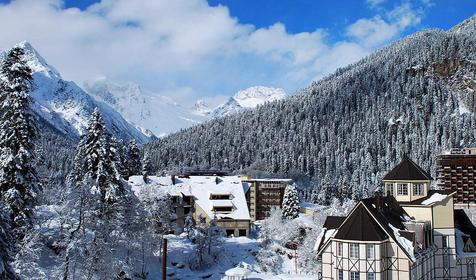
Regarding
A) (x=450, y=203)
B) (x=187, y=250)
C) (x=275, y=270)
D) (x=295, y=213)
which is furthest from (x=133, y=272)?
(x=295, y=213)

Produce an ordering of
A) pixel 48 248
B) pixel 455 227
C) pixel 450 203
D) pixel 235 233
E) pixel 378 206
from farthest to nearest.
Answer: pixel 235 233 → pixel 455 227 → pixel 450 203 → pixel 48 248 → pixel 378 206

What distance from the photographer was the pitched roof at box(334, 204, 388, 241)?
152ft

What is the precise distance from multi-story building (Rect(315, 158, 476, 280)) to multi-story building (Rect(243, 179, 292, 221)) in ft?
186

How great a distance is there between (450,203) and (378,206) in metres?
12.7

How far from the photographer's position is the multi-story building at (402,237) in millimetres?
46438

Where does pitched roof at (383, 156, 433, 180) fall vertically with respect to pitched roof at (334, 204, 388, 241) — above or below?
above

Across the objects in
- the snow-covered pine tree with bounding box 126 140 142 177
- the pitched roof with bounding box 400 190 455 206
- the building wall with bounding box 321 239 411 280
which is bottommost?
the building wall with bounding box 321 239 411 280

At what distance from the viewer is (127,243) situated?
205 feet

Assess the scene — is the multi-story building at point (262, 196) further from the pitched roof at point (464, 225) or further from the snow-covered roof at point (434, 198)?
the snow-covered roof at point (434, 198)

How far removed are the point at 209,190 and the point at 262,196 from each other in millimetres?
19734

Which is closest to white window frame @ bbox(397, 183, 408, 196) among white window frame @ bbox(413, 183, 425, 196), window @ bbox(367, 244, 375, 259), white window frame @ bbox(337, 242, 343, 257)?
white window frame @ bbox(413, 183, 425, 196)

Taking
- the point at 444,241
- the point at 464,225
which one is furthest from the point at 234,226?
the point at 444,241

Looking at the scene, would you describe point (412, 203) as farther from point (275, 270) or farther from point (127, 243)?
point (127, 243)

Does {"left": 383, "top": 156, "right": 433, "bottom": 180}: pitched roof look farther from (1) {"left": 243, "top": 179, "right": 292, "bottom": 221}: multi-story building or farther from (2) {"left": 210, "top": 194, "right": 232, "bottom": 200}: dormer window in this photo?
(1) {"left": 243, "top": 179, "right": 292, "bottom": 221}: multi-story building
